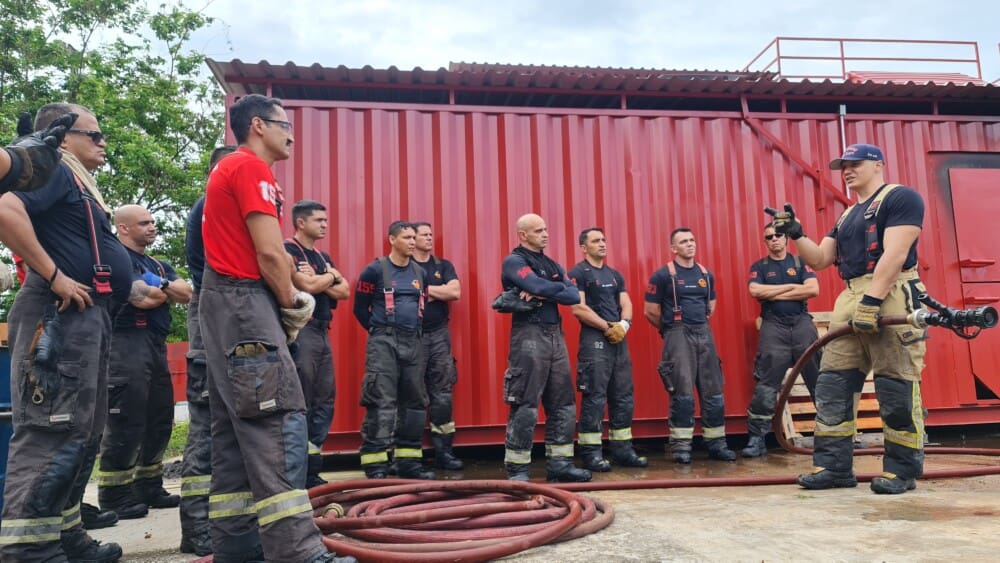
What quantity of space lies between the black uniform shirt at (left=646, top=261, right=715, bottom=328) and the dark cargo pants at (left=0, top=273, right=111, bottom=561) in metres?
4.47

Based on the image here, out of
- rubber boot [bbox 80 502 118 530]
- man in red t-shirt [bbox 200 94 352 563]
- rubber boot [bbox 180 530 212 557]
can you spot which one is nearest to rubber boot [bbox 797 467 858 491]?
man in red t-shirt [bbox 200 94 352 563]

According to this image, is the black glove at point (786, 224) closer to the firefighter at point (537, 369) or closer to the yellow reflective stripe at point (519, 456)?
the firefighter at point (537, 369)

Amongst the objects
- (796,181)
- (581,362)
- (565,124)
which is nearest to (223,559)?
(581,362)

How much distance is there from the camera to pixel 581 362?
5199 millimetres

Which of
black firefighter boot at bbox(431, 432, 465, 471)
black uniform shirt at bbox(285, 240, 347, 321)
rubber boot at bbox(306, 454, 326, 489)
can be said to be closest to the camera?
rubber boot at bbox(306, 454, 326, 489)

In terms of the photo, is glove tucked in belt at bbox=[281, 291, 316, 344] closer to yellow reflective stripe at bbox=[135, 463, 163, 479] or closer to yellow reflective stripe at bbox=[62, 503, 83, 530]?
yellow reflective stripe at bbox=[62, 503, 83, 530]

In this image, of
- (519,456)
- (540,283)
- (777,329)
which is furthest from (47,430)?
(777,329)

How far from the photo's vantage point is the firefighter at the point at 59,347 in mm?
2496

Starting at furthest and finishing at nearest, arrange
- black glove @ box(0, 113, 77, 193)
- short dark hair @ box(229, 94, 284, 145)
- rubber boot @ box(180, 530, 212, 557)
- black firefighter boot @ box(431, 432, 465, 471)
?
black firefighter boot @ box(431, 432, 465, 471), rubber boot @ box(180, 530, 212, 557), short dark hair @ box(229, 94, 284, 145), black glove @ box(0, 113, 77, 193)

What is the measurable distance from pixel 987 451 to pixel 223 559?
5.68 metres

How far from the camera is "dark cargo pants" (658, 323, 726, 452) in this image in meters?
5.49

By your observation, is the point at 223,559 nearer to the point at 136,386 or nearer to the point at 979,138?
the point at 136,386

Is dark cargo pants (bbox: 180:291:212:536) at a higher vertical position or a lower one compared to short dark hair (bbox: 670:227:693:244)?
lower

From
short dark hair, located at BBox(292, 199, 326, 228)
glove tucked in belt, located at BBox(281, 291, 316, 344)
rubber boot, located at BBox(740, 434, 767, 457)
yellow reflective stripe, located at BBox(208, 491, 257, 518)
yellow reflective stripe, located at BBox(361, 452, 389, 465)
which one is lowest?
rubber boot, located at BBox(740, 434, 767, 457)
